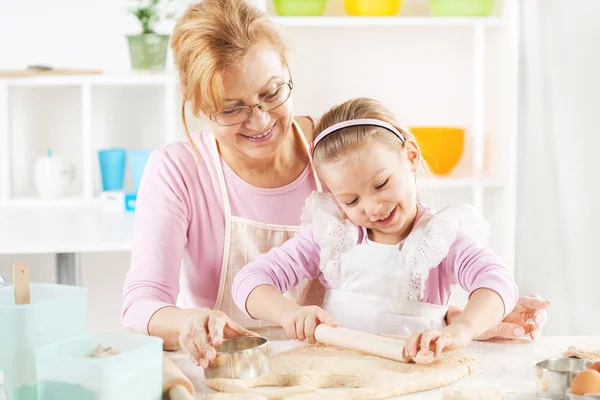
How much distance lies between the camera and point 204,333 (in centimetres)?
121

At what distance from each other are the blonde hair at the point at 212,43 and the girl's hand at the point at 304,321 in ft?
1.38

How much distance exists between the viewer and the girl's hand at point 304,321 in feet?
4.30

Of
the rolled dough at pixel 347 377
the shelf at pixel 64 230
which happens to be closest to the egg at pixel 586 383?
the rolled dough at pixel 347 377

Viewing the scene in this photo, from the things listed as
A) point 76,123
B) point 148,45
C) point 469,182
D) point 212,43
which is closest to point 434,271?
point 212,43

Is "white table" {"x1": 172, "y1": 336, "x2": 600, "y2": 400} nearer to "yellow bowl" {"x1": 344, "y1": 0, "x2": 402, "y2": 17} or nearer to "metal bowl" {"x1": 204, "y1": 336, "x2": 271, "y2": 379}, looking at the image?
"metal bowl" {"x1": 204, "y1": 336, "x2": 271, "y2": 379}

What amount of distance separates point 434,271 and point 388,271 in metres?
0.08

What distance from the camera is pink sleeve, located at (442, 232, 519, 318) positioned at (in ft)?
4.41

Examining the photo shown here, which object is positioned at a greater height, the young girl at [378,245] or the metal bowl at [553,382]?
the young girl at [378,245]

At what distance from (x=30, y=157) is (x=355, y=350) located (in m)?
2.56

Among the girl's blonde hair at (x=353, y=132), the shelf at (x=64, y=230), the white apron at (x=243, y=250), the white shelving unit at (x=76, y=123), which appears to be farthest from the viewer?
the white shelving unit at (x=76, y=123)

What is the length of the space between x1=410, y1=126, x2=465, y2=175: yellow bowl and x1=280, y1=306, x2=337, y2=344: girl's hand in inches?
72.8

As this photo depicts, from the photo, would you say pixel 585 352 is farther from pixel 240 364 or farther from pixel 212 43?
pixel 212 43

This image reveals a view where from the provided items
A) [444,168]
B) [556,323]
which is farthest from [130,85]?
[556,323]

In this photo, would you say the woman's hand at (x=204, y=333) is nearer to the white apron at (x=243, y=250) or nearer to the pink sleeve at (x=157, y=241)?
the pink sleeve at (x=157, y=241)
